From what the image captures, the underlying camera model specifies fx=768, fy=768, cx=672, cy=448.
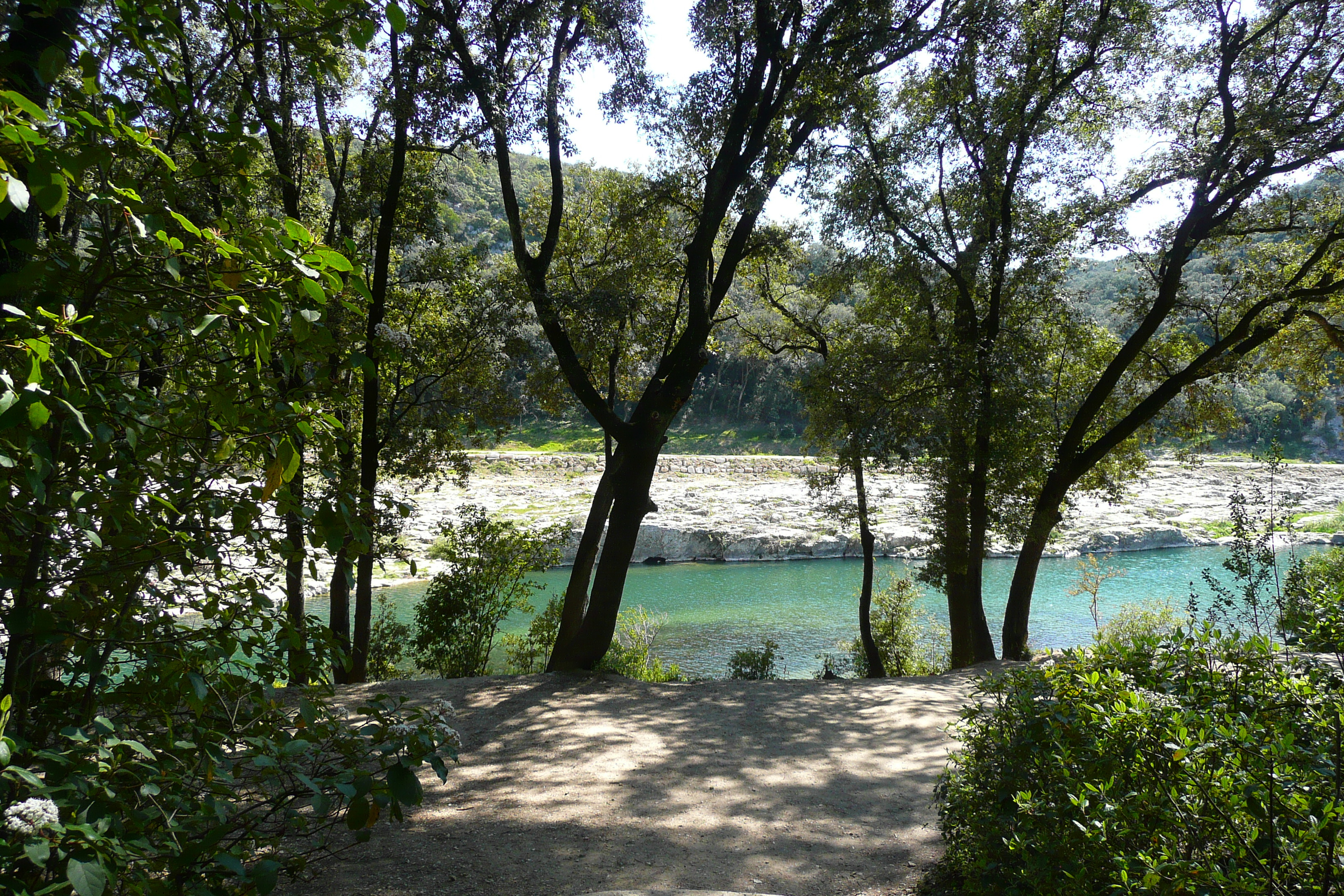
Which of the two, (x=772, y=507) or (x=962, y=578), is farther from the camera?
(x=772, y=507)

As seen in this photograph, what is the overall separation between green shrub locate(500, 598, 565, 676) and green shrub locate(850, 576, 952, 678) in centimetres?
470

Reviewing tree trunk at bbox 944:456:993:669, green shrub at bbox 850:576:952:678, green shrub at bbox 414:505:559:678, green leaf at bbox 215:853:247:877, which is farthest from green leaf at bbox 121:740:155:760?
green shrub at bbox 850:576:952:678

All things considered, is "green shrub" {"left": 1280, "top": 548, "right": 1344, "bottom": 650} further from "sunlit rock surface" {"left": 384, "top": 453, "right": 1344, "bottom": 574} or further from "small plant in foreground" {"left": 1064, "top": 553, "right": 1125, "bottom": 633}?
"sunlit rock surface" {"left": 384, "top": 453, "right": 1344, "bottom": 574}

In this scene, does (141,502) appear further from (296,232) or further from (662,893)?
(662,893)

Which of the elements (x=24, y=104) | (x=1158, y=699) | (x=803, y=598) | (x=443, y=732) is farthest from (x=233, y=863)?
(x=803, y=598)

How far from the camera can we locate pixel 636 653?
36.7 feet

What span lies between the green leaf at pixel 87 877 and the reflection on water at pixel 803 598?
12.4 m

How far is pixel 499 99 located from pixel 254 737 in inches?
276

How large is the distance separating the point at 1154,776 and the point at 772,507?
89.4 ft

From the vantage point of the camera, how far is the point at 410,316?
361 inches

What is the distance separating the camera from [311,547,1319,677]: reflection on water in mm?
15547

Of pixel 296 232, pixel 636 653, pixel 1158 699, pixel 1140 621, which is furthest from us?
pixel 1140 621

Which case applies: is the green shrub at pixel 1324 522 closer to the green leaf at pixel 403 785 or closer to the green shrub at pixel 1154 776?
the green shrub at pixel 1154 776

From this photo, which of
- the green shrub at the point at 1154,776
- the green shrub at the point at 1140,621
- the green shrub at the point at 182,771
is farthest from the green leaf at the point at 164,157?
the green shrub at the point at 1140,621
